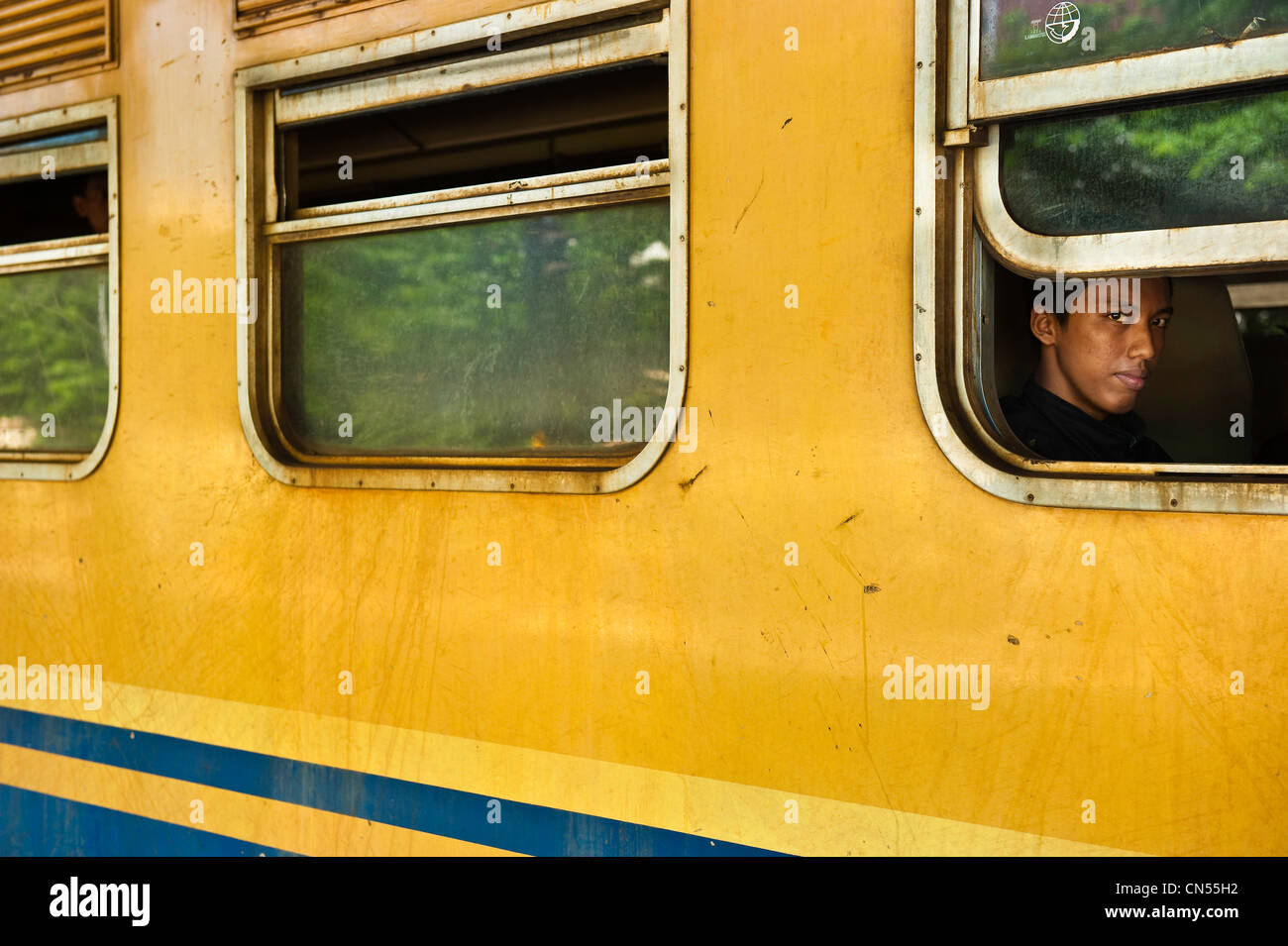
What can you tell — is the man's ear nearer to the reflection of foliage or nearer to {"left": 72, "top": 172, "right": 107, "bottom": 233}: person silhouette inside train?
the reflection of foliage

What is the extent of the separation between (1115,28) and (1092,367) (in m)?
0.64

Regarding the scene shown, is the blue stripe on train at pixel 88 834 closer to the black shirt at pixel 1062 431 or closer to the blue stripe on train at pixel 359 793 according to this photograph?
the blue stripe on train at pixel 359 793

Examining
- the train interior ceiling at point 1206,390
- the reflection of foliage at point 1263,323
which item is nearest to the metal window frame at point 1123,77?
the train interior ceiling at point 1206,390

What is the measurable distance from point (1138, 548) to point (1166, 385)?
1.22 metres

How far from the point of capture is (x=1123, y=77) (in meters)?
1.53

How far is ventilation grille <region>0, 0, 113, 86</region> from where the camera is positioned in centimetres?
275

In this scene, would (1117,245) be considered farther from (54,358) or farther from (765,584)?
(54,358)

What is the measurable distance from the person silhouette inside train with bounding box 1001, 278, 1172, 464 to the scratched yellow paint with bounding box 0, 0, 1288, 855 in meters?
0.34

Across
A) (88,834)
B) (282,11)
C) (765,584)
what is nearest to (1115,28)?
(765,584)

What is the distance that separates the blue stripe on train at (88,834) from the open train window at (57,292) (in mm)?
891

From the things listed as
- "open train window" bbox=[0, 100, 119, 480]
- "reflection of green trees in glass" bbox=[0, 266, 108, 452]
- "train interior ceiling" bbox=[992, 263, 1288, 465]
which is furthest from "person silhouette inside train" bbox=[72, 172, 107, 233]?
"train interior ceiling" bbox=[992, 263, 1288, 465]

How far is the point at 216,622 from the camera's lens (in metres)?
2.54
